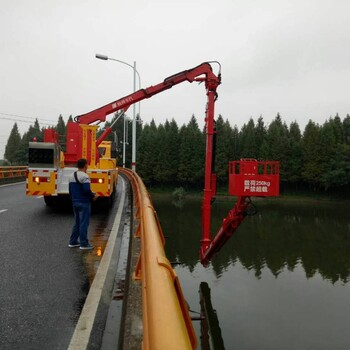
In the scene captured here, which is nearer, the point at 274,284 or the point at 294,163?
the point at 274,284

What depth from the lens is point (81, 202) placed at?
6.81 meters

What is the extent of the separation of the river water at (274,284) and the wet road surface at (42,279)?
4817mm

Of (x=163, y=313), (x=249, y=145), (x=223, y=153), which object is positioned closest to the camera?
(x=163, y=313)

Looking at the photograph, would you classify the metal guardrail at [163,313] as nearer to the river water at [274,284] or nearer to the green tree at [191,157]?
the river water at [274,284]

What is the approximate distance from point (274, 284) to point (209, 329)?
6.84 m

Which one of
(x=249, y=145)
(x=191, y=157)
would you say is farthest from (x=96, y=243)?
(x=249, y=145)

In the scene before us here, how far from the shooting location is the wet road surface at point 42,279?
339cm

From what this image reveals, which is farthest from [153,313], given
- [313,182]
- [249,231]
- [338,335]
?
[313,182]

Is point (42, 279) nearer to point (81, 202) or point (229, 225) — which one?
point (81, 202)

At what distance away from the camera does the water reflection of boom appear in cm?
990

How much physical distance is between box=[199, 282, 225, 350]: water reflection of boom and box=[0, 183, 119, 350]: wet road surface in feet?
14.5

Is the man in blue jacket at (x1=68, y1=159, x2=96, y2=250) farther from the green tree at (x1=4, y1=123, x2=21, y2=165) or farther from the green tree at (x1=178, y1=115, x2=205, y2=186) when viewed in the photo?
the green tree at (x1=4, y1=123, x2=21, y2=165)

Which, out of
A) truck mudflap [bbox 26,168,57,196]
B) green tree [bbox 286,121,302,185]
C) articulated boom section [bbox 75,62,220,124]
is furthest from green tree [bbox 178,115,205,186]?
truck mudflap [bbox 26,168,57,196]

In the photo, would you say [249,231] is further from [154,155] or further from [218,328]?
[154,155]
